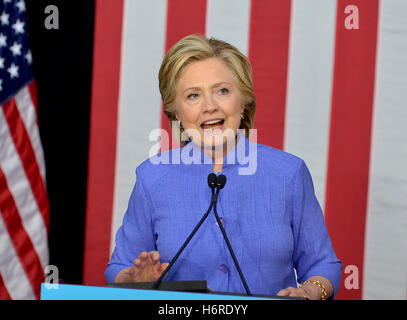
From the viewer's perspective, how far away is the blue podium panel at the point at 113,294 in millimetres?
891

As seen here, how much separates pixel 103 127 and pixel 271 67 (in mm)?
790

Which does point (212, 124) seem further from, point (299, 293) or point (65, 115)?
point (65, 115)

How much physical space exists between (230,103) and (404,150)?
3.96 ft

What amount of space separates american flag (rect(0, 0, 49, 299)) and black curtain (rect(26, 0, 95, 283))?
0.11 meters

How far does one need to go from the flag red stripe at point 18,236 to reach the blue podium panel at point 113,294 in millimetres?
1599

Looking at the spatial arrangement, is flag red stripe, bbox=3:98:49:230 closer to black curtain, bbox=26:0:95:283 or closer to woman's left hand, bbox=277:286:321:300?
black curtain, bbox=26:0:95:283

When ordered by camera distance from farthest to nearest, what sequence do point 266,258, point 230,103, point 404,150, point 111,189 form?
point 111,189, point 404,150, point 230,103, point 266,258

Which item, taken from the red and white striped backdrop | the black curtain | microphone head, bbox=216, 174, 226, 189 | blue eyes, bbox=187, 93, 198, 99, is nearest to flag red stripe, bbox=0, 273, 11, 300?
the black curtain

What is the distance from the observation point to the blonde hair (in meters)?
1.54

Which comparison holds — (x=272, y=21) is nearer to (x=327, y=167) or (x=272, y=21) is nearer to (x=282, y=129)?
(x=282, y=129)

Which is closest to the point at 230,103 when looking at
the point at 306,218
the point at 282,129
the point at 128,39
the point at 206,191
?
the point at 206,191

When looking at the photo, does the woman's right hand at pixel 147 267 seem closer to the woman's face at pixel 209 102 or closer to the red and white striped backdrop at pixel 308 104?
the woman's face at pixel 209 102

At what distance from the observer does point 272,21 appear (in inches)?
99.8

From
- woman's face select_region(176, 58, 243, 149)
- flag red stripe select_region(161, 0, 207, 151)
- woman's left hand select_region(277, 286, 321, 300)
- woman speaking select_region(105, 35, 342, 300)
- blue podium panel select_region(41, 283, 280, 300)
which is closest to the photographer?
blue podium panel select_region(41, 283, 280, 300)
